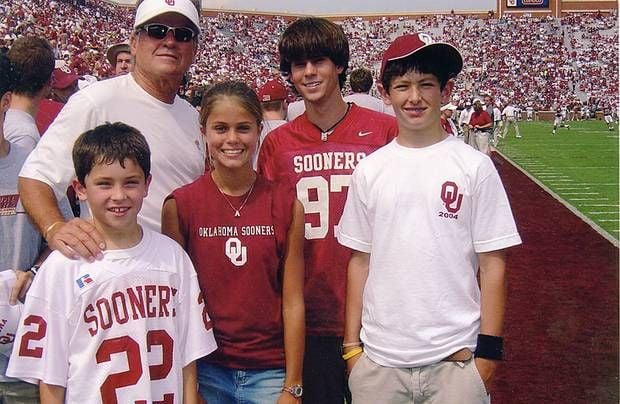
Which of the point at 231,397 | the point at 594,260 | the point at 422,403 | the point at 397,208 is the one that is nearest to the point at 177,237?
the point at 231,397

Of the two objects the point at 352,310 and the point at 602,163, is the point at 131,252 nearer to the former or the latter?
the point at 352,310

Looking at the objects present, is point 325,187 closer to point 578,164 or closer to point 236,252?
point 236,252

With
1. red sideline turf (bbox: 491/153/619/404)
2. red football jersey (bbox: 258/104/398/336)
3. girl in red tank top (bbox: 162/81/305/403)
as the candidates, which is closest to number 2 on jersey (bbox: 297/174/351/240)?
red football jersey (bbox: 258/104/398/336)

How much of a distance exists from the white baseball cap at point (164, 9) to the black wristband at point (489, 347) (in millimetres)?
1573

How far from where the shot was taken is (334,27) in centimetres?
300

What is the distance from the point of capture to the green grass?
12.8 m

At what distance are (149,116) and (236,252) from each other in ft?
2.12

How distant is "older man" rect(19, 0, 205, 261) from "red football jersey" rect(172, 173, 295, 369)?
8.8 inches

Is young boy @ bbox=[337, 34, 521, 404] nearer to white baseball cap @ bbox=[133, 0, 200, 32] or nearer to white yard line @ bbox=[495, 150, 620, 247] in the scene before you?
white baseball cap @ bbox=[133, 0, 200, 32]

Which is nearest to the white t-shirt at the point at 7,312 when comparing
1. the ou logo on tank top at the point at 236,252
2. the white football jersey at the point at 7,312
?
the white football jersey at the point at 7,312

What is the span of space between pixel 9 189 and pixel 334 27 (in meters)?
1.41

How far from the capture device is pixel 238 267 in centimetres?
254

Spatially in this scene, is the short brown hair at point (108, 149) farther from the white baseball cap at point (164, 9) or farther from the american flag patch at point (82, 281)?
the white baseball cap at point (164, 9)

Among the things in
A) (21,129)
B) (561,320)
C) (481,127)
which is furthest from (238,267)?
(481,127)
